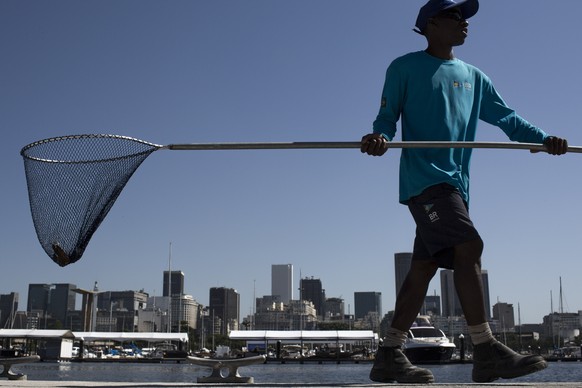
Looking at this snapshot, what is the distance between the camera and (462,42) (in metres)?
4.37

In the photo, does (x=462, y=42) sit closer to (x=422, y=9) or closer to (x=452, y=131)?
(x=422, y=9)

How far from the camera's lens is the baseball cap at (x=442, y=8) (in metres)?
4.29

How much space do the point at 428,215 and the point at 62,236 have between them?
2.23 metres

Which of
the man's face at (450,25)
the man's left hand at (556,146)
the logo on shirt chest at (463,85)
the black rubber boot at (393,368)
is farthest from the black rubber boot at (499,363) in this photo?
the man's face at (450,25)

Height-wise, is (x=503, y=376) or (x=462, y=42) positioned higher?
(x=462, y=42)

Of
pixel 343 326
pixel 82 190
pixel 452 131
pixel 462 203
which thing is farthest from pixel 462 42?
pixel 343 326

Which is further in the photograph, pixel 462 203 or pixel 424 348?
pixel 424 348

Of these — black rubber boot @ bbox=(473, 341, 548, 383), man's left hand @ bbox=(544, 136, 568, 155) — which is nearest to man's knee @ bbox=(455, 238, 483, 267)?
black rubber boot @ bbox=(473, 341, 548, 383)

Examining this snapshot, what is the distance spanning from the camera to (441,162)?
392 cm

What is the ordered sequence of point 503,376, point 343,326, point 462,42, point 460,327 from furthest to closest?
point 460,327, point 343,326, point 462,42, point 503,376

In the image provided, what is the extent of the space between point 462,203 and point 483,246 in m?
0.27

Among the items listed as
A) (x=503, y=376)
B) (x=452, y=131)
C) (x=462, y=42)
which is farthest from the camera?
(x=462, y=42)

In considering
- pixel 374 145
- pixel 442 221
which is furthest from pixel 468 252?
pixel 374 145

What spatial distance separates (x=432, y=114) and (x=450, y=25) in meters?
0.63
